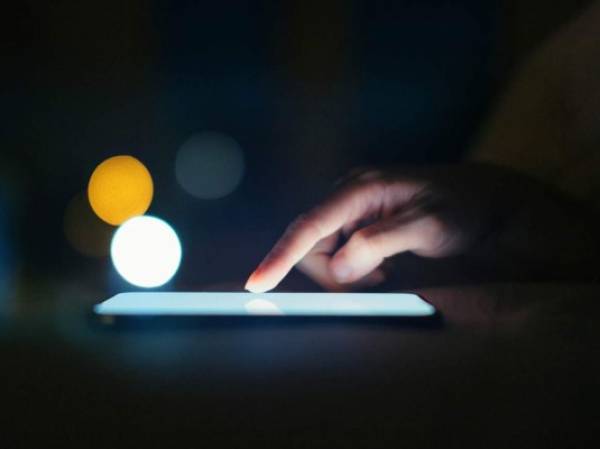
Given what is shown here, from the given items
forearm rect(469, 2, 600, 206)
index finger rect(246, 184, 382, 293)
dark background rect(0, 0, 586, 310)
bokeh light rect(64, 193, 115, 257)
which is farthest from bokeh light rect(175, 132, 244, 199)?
index finger rect(246, 184, 382, 293)

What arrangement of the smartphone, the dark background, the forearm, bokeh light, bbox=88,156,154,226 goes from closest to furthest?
the smartphone → the forearm → the dark background → bokeh light, bbox=88,156,154,226

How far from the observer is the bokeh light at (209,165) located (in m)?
1.27

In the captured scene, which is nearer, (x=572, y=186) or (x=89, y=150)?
(x=572, y=186)

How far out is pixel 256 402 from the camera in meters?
0.28

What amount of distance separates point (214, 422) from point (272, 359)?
8 cm

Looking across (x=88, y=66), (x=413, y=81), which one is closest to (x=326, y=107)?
(x=413, y=81)

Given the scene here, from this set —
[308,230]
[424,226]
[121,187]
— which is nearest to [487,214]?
[424,226]

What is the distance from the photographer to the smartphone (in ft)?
1.34

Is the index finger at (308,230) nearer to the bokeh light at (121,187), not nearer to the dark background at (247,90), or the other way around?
the dark background at (247,90)

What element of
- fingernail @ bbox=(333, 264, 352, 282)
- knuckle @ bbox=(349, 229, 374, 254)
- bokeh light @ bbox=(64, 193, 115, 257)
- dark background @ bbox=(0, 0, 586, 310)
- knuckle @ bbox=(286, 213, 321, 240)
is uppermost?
dark background @ bbox=(0, 0, 586, 310)

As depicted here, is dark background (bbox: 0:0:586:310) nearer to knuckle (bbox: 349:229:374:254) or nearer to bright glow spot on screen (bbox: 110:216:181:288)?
bright glow spot on screen (bbox: 110:216:181:288)

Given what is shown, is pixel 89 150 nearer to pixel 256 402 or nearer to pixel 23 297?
pixel 23 297

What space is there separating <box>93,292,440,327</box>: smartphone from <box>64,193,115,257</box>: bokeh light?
0.82 metres

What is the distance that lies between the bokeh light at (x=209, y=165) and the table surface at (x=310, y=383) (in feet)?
2.87
